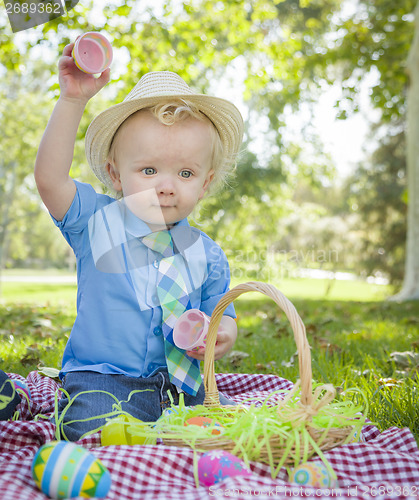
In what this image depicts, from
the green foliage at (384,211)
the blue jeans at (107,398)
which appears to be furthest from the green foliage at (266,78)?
the blue jeans at (107,398)

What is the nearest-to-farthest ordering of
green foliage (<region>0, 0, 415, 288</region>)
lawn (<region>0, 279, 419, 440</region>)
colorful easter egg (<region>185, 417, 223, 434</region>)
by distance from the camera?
colorful easter egg (<region>185, 417, 223, 434</region>) < lawn (<region>0, 279, 419, 440</region>) < green foliage (<region>0, 0, 415, 288</region>)

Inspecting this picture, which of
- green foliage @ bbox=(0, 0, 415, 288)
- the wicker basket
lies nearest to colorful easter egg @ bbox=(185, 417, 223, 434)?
the wicker basket

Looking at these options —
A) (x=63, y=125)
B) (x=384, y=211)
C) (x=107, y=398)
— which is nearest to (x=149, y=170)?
(x=63, y=125)

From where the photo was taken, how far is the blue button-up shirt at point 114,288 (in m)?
1.83

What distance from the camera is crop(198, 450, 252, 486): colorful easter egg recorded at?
46.6 inches

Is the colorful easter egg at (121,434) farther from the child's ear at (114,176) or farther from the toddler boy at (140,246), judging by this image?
the child's ear at (114,176)

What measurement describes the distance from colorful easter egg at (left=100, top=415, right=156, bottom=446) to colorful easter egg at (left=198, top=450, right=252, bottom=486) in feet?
0.78

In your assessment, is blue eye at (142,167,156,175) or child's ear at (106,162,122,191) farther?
child's ear at (106,162,122,191)

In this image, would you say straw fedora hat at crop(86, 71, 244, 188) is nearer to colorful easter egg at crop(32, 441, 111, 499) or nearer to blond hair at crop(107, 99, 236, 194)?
blond hair at crop(107, 99, 236, 194)

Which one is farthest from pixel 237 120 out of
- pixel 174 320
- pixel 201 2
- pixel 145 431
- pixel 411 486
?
pixel 201 2

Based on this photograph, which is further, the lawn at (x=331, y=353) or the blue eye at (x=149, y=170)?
the lawn at (x=331, y=353)

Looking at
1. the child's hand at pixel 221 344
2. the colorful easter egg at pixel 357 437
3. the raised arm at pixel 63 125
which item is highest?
the raised arm at pixel 63 125

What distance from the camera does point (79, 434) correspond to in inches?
60.7

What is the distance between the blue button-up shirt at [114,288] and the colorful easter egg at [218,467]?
653 millimetres
